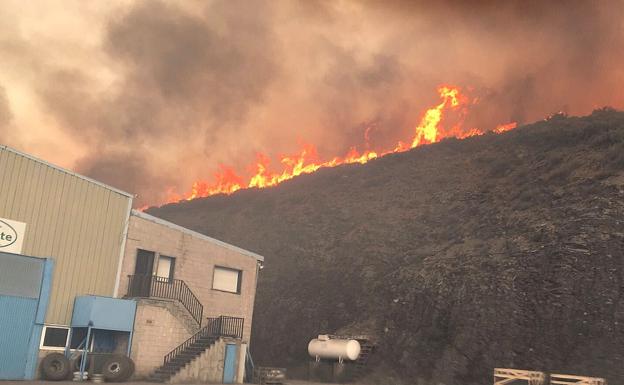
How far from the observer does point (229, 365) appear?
27062 millimetres

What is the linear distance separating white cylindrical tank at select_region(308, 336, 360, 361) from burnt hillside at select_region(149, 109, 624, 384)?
2.10 metres

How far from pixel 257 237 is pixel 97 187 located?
3775 cm

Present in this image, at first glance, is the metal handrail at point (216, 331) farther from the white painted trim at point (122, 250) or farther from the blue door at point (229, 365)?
the white painted trim at point (122, 250)

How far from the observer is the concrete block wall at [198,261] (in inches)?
1082

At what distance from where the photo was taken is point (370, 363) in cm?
3356

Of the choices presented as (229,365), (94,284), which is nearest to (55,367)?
(94,284)

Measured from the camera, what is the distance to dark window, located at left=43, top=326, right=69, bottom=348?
2348cm

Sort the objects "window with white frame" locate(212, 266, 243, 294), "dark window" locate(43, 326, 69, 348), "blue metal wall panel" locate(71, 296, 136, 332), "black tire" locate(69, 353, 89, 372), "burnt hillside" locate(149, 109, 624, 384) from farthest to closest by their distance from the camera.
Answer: "window with white frame" locate(212, 266, 243, 294), "burnt hillside" locate(149, 109, 624, 384), "blue metal wall panel" locate(71, 296, 136, 332), "black tire" locate(69, 353, 89, 372), "dark window" locate(43, 326, 69, 348)

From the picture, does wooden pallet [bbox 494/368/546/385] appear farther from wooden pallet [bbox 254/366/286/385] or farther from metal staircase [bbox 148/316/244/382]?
metal staircase [bbox 148/316/244/382]

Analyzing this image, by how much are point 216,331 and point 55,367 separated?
8855 mm

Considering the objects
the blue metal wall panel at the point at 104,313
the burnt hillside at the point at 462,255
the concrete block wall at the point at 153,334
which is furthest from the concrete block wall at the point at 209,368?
the burnt hillside at the point at 462,255

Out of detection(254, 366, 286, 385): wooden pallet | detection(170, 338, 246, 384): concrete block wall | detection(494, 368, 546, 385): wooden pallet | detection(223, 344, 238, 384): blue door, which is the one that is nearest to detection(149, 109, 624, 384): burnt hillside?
detection(494, 368, 546, 385): wooden pallet

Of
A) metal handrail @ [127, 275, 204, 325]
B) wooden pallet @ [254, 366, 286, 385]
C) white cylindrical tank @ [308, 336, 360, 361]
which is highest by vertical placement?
metal handrail @ [127, 275, 204, 325]

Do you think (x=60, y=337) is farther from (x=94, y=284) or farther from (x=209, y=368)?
(x=209, y=368)
